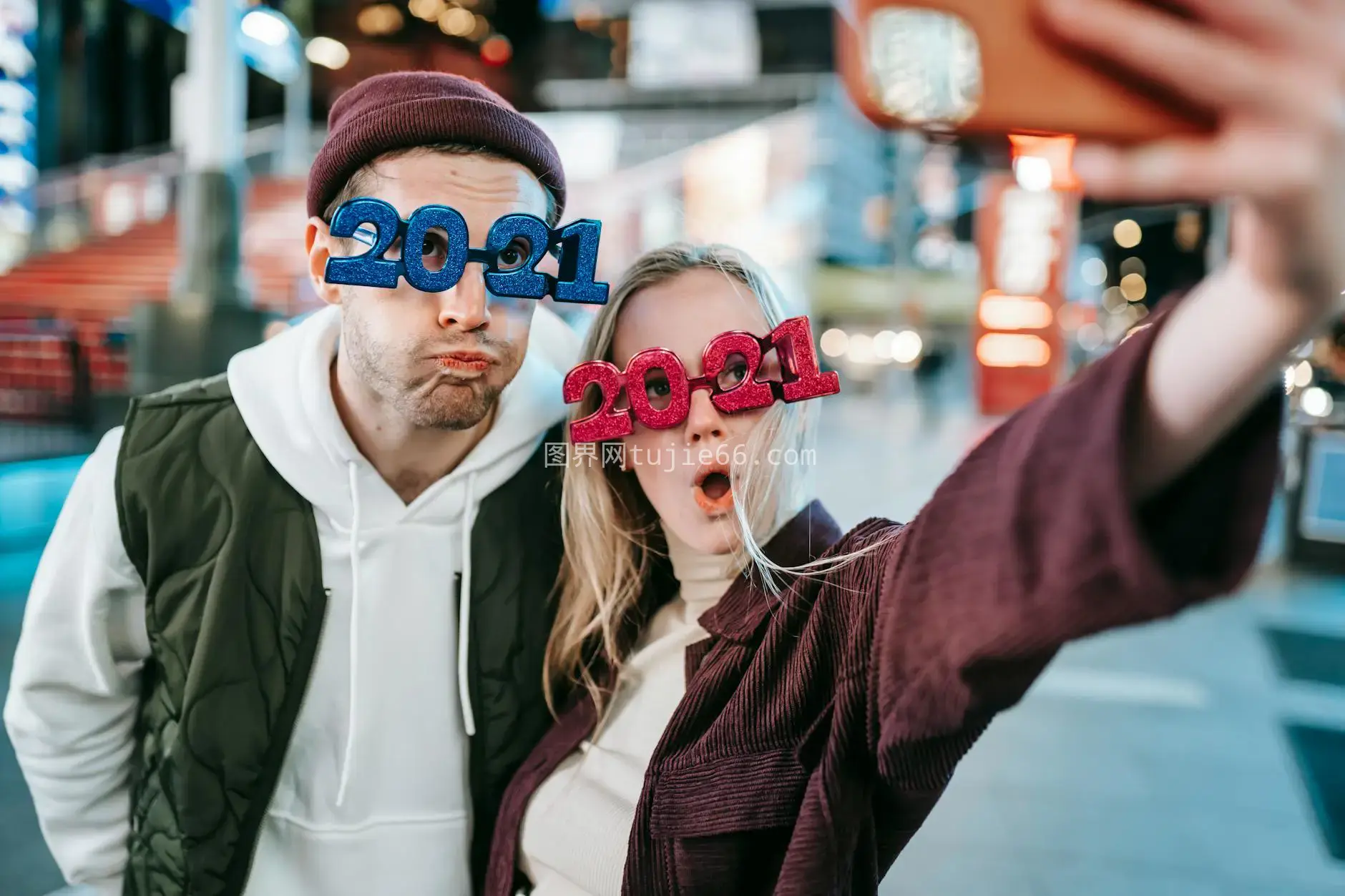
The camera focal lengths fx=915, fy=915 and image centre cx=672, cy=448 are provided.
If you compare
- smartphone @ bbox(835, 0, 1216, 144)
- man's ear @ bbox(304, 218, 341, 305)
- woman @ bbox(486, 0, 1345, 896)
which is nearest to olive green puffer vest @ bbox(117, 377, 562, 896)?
woman @ bbox(486, 0, 1345, 896)

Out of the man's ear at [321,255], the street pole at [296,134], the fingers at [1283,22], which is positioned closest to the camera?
the fingers at [1283,22]

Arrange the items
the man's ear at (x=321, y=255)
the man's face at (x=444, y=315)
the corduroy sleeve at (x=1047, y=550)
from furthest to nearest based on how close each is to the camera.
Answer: the man's ear at (x=321, y=255) < the man's face at (x=444, y=315) < the corduroy sleeve at (x=1047, y=550)

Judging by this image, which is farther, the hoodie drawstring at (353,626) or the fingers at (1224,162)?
the hoodie drawstring at (353,626)

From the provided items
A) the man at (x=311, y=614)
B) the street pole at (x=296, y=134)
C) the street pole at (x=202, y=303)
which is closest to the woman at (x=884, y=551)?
the man at (x=311, y=614)

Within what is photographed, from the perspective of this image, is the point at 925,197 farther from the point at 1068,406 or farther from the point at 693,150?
the point at 1068,406

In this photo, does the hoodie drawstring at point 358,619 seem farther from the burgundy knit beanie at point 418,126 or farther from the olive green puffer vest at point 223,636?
the burgundy knit beanie at point 418,126

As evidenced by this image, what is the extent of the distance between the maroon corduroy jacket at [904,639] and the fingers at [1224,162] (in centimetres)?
20

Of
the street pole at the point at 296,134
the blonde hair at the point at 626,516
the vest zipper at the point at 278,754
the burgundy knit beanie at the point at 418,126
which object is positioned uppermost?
the street pole at the point at 296,134

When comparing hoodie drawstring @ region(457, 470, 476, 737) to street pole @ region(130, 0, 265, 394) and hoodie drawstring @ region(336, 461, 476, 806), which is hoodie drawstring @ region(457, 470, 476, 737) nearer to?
hoodie drawstring @ region(336, 461, 476, 806)

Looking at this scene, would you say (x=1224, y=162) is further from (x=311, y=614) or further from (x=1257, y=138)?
(x=311, y=614)

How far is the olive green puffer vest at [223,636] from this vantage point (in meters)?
1.30

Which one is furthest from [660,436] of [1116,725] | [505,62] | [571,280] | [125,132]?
[505,62]

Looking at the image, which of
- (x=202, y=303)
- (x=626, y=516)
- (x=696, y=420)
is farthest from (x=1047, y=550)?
(x=202, y=303)

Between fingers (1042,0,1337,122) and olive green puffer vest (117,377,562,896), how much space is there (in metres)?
1.12
